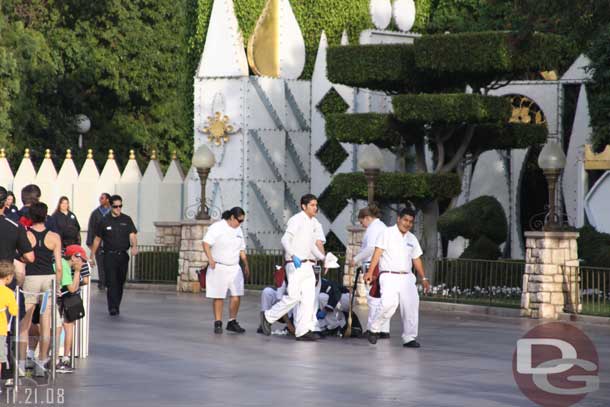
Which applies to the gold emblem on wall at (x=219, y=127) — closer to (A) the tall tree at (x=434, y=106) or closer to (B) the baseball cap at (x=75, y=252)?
(A) the tall tree at (x=434, y=106)

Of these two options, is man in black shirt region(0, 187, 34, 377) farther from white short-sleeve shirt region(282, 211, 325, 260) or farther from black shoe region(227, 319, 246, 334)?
black shoe region(227, 319, 246, 334)

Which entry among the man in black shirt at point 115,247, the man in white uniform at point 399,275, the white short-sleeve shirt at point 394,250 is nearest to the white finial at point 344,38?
the man in black shirt at point 115,247

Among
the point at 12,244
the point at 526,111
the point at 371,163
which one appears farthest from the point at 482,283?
the point at 12,244

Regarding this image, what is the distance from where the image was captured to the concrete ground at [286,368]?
12.6 meters

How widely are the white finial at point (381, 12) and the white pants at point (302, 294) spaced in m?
16.5

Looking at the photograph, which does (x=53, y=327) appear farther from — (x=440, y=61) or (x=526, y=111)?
(x=526, y=111)

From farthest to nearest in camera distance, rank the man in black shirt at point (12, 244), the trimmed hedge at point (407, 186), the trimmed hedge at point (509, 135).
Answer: the trimmed hedge at point (509, 135) → the trimmed hedge at point (407, 186) → the man in black shirt at point (12, 244)

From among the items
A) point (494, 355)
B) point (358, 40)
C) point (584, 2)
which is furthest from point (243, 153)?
point (494, 355)

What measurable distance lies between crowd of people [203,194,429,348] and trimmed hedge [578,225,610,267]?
28.5ft

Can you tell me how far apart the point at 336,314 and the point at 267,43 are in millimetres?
16681

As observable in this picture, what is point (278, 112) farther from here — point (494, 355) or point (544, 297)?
point (494, 355)

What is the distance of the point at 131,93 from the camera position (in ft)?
160

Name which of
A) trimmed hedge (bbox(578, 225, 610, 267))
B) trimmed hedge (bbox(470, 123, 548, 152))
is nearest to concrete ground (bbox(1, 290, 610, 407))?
trimmed hedge (bbox(578, 225, 610, 267))

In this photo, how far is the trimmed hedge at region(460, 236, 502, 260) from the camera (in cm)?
2958
